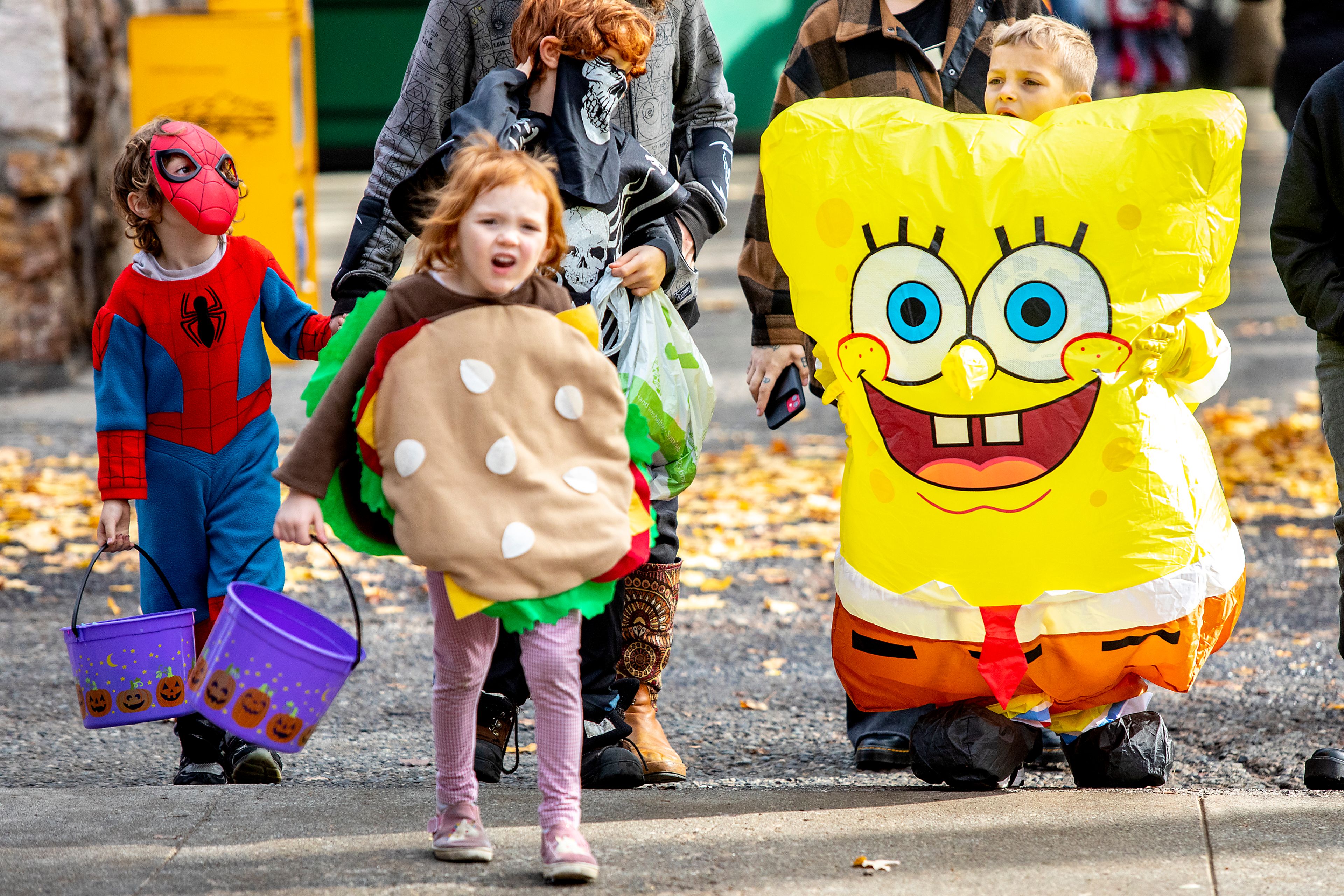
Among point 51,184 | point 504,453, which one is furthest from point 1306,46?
point 51,184

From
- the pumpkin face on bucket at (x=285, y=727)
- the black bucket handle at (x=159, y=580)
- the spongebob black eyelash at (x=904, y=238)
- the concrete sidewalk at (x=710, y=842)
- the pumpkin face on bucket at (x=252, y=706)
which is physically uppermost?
the spongebob black eyelash at (x=904, y=238)

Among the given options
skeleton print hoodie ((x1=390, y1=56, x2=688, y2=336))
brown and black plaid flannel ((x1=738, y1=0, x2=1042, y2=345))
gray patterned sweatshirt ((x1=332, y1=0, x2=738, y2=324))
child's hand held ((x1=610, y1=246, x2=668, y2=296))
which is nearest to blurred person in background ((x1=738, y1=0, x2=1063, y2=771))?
brown and black plaid flannel ((x1=738, y1=0, x2=1042, y2=345))

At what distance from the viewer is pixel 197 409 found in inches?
137

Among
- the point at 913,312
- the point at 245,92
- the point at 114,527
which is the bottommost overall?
the point at 114,527

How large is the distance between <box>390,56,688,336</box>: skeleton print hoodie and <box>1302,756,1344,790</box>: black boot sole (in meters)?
2.02

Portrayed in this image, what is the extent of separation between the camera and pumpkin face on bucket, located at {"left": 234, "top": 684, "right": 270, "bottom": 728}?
2873 millimetres

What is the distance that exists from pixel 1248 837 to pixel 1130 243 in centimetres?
123

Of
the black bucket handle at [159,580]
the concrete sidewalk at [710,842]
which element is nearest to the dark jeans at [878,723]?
the concrete sidewalk at [710,842]

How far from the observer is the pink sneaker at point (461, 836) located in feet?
9.30

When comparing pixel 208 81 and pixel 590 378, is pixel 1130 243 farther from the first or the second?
pixel 208 81

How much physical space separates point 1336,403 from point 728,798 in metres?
1.74

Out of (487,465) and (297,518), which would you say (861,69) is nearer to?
(487,465)

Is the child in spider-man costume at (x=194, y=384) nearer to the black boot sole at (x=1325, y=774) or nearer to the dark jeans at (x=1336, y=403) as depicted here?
the dark jeans at (x=1336, y=403)

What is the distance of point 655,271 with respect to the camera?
3.38m
